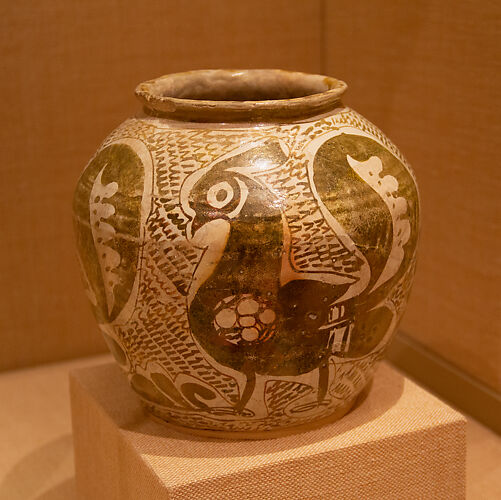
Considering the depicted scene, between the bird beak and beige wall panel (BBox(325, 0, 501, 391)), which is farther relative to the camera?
beige wall panel (BBox(325, 0, 501, 391))

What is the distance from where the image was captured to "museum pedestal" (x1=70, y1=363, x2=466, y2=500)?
3.82ft

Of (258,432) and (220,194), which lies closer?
(220,194)

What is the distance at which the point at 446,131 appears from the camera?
1.63 meters

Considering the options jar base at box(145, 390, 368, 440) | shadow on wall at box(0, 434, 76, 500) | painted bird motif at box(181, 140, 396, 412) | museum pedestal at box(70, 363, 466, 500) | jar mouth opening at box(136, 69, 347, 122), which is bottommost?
shadow on wall at box(0, 434, 76, 500)

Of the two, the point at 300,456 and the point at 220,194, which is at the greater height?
the point at 220,194

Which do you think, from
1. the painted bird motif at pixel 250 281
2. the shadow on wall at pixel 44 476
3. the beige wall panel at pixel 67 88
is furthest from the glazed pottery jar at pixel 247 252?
the beige wall panel at pixel 67 88

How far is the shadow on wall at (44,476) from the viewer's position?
1.48 m

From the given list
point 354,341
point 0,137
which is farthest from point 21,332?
point 354,341

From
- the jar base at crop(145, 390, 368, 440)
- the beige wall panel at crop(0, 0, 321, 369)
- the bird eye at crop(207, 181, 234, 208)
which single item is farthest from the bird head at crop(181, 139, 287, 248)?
the beige wall panel at crop(0, 0, 321, 369)

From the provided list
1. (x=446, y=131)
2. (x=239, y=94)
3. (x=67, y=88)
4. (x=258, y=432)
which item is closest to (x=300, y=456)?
(x=258, y=432)

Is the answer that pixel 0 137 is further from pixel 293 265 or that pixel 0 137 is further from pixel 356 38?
pixel 293 265

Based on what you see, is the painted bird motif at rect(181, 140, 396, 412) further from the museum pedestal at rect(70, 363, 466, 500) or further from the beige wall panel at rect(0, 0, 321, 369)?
the beige wall panel at rect(0, 0, 321, 369)

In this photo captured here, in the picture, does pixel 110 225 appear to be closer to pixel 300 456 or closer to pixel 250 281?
pixel 250 281

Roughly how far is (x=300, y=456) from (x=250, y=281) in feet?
0.82
